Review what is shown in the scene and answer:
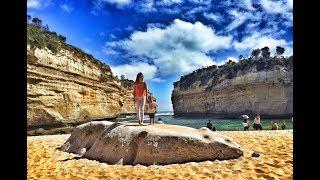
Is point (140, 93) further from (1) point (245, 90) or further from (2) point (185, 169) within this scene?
(1) point (245, 90)

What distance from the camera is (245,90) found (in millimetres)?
75312

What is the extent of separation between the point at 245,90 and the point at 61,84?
50.0 m

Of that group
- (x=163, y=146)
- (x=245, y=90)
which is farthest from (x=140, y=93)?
(x=245, y=90)

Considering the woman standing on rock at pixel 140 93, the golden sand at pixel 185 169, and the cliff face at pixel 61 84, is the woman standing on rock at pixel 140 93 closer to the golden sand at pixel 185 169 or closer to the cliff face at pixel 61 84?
the golden sand at pixel 185 169

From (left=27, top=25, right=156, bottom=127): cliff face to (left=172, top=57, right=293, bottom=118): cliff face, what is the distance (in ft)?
120

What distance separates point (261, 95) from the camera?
7194 centimetres

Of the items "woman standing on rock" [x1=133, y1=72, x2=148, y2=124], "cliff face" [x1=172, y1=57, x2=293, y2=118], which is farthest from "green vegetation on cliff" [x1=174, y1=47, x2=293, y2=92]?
"woman standing on rock" [x1=133, y1=72, x2=148, y2=124]

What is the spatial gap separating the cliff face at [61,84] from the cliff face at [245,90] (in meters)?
36.6
